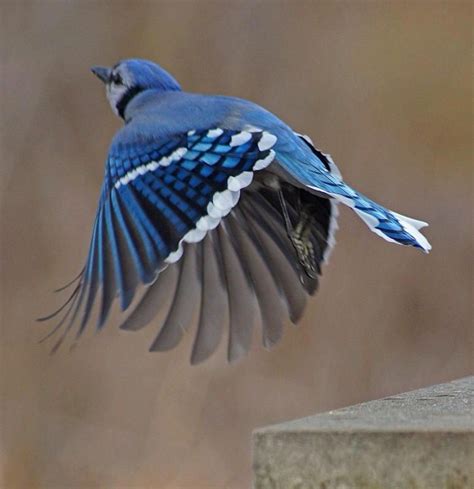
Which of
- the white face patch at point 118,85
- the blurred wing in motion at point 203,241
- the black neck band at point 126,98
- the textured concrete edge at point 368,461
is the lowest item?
the textured concrete edge at point 368,461

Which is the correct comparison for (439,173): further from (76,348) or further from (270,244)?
(270,244)

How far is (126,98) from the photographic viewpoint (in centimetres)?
265

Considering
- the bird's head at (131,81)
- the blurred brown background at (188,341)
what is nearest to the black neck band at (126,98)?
the bird's head at (131,81)

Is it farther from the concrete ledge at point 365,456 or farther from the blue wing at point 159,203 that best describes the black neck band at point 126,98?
the concrete ledge at point 365,456

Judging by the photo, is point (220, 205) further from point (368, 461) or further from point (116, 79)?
point (368, 461)

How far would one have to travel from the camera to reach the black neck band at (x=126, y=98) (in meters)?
2.62

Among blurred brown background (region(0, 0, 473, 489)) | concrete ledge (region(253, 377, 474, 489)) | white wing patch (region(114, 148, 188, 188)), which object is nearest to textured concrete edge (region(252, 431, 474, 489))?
concrete ledge (region(253, 377, 474, 489))

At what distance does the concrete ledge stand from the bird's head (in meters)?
1.56

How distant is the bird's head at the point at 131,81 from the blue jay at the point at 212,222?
12 centimetres

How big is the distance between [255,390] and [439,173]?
2.78 feet

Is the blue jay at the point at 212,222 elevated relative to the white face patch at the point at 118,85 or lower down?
lower down

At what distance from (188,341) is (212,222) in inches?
66.7

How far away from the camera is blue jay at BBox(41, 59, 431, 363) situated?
2.05 m

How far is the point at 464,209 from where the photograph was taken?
381cm
